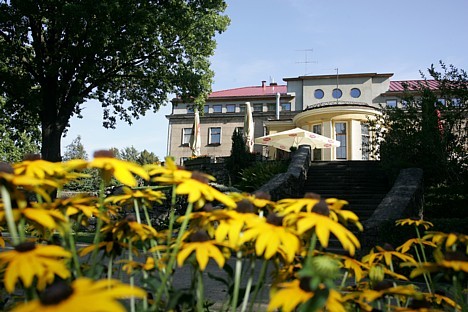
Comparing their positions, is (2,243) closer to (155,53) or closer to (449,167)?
(449,167)

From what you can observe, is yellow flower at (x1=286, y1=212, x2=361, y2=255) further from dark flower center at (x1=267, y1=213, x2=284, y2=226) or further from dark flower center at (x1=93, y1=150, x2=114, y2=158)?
dark flower center at (x1=93, y1=150, x2=114, y2=158)

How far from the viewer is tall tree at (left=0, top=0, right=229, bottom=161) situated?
14898 millimetres

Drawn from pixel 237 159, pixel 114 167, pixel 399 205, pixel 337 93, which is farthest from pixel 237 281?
pixel 337 93

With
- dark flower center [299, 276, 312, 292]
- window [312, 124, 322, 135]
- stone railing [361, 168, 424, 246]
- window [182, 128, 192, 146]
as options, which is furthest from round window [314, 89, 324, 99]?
dark flower center [299, 276, 312, 292]

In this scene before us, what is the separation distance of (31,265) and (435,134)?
10.4 metres

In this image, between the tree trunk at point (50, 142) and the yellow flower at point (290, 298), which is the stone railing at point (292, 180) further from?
the tree trunk at point (50, 142)

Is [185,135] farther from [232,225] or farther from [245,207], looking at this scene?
[232,225]

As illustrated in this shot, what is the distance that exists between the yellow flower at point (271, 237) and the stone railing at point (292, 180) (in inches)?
283

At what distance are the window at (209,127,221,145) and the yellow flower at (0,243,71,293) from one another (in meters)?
36.0

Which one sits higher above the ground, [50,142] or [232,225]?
[50,142]

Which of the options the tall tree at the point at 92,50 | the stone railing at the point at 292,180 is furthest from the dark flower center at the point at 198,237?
the tall tree at the point at 92,50

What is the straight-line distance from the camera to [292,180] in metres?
10.9

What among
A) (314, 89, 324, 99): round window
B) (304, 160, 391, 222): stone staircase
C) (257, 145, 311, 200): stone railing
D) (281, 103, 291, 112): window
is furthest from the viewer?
(281, 103, 291, 112): window

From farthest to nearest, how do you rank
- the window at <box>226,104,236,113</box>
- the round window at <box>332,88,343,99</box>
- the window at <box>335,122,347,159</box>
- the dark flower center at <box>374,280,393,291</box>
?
the window at <box>226,104,236,113</box>
the round window at <box>332,88,343,99</box>
the window at <box>335,122,347,159</box>
the dark flower center at <box>374,280,393,291</box>
